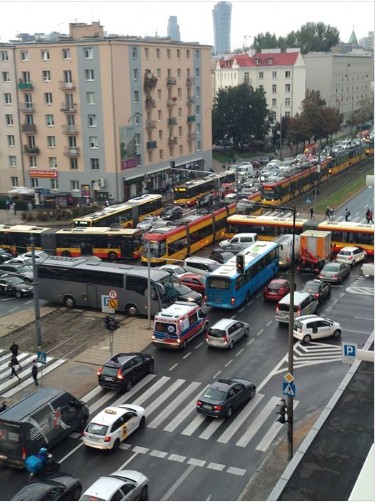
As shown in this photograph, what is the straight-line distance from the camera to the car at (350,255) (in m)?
45.5

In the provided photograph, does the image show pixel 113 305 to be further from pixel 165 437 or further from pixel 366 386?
pixel 366 386

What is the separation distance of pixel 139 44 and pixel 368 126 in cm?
8805

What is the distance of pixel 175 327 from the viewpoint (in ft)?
105

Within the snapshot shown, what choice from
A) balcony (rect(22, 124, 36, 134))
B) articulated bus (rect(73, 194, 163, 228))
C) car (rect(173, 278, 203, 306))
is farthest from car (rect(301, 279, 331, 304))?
balcony (rect(22, 124, 36, 134))

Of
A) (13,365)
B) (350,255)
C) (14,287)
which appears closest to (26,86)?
(14,287)

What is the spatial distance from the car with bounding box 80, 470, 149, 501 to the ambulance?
11759 millimetres

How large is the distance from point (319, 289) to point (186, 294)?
7601 millimetres

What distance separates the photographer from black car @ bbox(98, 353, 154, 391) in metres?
27.9

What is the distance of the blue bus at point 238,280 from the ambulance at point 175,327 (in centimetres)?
406

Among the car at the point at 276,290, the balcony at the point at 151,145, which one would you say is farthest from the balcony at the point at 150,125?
the car at the point at 276,290

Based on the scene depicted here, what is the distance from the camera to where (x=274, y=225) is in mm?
51188

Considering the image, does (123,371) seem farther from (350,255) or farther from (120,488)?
(350,255)

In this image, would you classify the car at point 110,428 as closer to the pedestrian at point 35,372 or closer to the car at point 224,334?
the pedestrian at point 35,372

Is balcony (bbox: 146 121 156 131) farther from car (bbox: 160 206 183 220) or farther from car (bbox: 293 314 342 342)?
car (bbox: 293 314 342 342)
